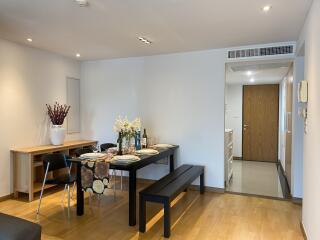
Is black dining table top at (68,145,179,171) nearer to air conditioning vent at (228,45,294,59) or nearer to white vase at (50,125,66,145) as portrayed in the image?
white vase at (50,125,66,145)

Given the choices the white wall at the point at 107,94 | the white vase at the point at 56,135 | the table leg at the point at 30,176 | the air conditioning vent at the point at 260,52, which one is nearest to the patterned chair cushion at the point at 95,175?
the table leg at the point at 30,176

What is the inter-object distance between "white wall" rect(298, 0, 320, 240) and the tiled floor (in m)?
1.73

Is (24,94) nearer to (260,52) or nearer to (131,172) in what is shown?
(131,172)

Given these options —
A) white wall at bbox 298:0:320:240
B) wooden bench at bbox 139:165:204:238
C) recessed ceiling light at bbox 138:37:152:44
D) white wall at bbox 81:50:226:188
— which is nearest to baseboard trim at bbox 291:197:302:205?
white wall at bbox 81:50:226:188

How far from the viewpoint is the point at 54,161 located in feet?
11.7

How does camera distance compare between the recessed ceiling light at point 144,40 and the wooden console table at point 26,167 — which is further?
the wooden console table at point 26,167

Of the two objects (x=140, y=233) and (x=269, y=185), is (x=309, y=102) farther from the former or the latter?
(x=269, y=185)

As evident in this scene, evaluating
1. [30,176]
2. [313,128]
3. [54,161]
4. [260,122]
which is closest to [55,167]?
[54,161]

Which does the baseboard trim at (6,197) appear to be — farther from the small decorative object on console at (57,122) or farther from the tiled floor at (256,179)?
the tiled floor at (256,179)

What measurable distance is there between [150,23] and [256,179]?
382 centimetres

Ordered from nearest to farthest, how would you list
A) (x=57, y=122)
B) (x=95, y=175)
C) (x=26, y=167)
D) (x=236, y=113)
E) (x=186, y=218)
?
(x=95, y=175) < (x=186, y=218) < (x=26, y=167) < (x=57, y=122) < (x=236, y=113)

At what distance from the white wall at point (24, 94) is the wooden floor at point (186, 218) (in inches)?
35.6

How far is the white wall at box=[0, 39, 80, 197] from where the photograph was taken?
3.80m

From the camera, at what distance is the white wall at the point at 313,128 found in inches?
83.7
